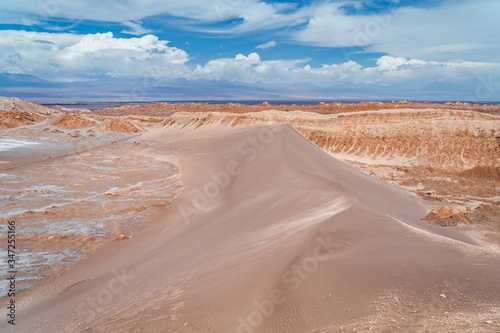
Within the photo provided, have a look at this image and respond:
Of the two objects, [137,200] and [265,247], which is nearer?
[265,247]

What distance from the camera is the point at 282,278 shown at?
346 cm

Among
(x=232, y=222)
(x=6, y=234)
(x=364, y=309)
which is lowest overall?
(x=6, y=234)

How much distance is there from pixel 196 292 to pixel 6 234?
608 centimetres

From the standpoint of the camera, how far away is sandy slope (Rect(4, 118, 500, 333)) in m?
2.77

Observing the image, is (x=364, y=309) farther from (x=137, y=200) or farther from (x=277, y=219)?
(x=137, y=200)

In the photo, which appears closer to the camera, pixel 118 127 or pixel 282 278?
pixel 282 278

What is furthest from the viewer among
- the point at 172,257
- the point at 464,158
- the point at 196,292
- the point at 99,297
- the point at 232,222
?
the point at 464,158

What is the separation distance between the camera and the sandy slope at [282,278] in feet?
9.10

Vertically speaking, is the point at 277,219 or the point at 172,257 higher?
the point at 277,219

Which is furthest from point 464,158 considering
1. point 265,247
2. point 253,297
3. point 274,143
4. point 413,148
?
point 253,297

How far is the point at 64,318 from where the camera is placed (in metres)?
3.89

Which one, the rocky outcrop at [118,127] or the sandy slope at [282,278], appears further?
the rocky outcrop at [118,127]

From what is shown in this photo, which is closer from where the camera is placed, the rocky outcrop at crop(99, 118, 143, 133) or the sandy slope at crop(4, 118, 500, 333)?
the sandy slope at crop(4, 118, 500, 333)

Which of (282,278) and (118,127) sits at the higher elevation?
(118,127)
